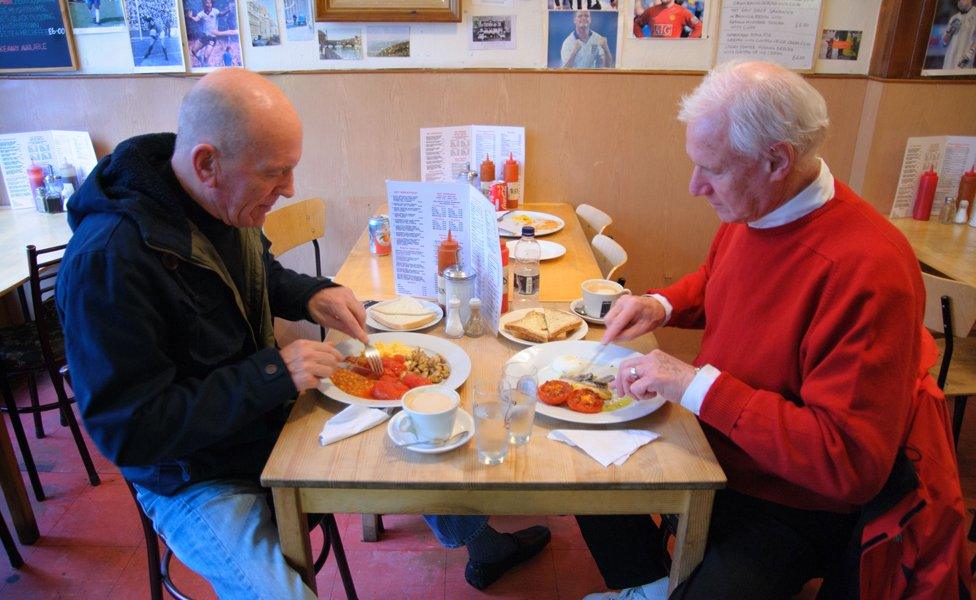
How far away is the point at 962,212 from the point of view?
277cm

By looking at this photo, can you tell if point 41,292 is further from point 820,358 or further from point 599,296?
point 820,358

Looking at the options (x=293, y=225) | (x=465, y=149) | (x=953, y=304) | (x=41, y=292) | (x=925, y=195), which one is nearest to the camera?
(x=953, y=304)

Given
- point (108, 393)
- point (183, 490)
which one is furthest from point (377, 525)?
point (108, 393)

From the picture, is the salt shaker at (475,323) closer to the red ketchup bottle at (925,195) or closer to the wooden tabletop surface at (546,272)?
the wooden tabletop surface at (546,272)

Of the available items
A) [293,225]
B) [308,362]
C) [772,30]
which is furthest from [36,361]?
[772,30]

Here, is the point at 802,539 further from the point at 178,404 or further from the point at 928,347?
the point at 178,404

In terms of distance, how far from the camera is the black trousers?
1186mm

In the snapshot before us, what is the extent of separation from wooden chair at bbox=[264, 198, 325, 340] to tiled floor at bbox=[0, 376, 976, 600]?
876 mm

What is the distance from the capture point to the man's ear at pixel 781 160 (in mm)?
1175

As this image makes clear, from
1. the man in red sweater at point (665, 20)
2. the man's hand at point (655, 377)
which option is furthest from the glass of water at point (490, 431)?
the man in red sweater at point (665, 20)

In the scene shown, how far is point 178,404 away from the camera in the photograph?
1133 mm

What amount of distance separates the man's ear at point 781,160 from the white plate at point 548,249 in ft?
3.50

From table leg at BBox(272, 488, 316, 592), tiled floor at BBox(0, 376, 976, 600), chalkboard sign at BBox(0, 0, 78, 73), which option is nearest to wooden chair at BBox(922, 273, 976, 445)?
tiled floor at BBox(0, 376, 976, 600)

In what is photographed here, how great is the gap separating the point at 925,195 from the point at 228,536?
2995 millimetres
